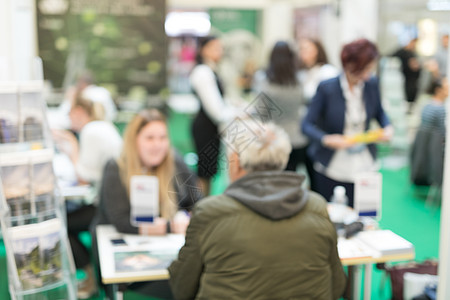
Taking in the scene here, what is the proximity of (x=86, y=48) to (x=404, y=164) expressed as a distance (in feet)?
14.4

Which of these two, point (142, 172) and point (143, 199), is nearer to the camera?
point (143, 199)

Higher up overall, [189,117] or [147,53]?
[147,53]

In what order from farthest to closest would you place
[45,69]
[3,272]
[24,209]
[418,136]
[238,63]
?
1. [238,63]
2. [45,69]
3. [418,136]
4. [3,272]
5. [24,209]

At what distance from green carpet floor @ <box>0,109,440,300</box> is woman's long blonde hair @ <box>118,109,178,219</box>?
13.3 inches

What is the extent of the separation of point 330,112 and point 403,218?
1862 millimetres

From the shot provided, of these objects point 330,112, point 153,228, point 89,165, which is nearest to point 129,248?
point 153,228

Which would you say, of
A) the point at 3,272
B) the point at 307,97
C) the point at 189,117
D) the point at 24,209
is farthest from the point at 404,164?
the point at 24,209

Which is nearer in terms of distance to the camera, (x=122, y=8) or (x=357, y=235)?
(x=357, y=235)

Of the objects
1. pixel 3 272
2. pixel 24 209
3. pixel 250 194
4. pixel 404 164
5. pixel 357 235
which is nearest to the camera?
pixel 250 194

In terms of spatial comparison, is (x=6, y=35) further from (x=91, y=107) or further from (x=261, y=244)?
(x=261, y=244)

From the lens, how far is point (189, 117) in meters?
9.10

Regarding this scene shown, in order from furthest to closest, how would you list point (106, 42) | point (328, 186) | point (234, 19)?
point (234, 19) < point (106, 42) < point (328, 186)

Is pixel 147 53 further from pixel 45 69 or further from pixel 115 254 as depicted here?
pixel 115 254

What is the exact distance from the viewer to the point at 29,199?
8.88ft
